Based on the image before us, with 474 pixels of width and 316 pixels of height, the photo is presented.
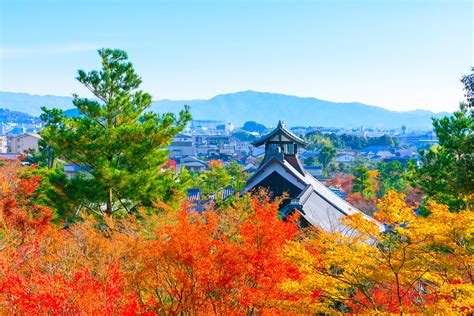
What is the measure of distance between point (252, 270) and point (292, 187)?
1056cm

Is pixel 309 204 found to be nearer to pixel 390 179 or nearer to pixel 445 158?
pixel 445 158

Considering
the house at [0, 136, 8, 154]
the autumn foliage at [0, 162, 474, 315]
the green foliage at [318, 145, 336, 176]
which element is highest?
the autumn foliage at [0, 162, 474, 315]

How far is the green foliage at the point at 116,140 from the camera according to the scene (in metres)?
16.7

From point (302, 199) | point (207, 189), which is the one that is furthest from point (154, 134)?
point (207, 189)

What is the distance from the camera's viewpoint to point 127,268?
12.4 m

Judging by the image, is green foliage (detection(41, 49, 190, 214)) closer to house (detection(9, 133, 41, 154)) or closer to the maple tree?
the maple tree

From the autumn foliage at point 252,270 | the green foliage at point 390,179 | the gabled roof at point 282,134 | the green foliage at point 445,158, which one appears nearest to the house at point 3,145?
the green foliage at point 390,179

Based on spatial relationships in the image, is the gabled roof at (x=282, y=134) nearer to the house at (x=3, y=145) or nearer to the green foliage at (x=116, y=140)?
the green foliage at (x=116, y=140)

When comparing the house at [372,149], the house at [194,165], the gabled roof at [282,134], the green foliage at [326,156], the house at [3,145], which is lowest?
the house at [3,145]

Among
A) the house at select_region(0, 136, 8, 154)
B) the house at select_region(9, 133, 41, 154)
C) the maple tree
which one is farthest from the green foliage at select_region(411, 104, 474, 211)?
the house at select_region(0, 136, 8, 154)

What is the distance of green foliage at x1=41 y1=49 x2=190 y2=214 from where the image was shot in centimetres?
1669

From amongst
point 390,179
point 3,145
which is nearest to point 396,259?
point 390,179

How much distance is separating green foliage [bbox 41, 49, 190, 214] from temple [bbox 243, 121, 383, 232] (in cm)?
484

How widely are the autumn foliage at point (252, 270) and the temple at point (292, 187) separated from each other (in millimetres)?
3887
